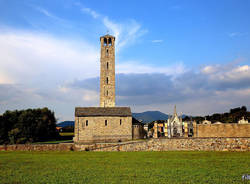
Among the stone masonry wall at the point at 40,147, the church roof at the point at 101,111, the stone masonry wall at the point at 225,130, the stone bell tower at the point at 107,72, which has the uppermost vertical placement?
the stone bell tower at the point at 107,72

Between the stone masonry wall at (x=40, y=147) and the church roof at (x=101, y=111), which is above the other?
the church roof at (x=101, y=111)

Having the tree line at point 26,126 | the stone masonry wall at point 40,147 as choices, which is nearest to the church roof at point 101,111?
the stone masonry wall at point 40,147

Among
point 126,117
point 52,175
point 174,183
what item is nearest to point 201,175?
point 174,183

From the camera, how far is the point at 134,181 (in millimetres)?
10023

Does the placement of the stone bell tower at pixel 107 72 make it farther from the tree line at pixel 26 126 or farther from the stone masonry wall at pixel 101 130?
the tree line at pixel 26 126

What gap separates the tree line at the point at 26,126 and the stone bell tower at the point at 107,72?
13539 millimetres

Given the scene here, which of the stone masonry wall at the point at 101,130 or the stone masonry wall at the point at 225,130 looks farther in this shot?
the stone masonry wall at the point at 101,130

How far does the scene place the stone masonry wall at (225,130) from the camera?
31125 mm

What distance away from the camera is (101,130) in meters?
36.5

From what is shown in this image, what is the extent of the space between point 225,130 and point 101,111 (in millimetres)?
17934

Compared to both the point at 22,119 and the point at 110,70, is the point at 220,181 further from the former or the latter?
the point at 22,119

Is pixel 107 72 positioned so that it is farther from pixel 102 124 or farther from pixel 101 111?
pixel 102 124

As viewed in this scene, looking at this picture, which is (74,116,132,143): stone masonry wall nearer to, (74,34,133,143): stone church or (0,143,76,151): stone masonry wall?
(74,34,133,143): stone church

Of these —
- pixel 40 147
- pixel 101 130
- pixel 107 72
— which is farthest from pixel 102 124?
pixel 107 72
